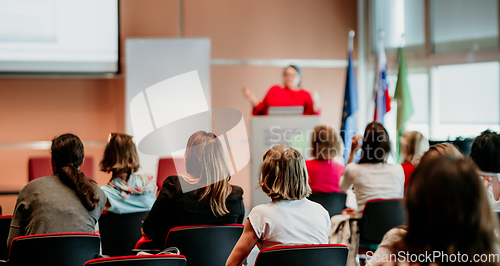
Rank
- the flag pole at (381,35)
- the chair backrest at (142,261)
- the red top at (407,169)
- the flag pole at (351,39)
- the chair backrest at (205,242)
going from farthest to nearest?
the flag pole at (351,39) < the flag pole at (381,35) < the red top at (407,169) < the chair backrest at (205,242) < the chair backrest at (142,261)

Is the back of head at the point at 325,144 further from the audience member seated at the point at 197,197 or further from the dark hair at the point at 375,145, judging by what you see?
the audience member seated at the point at 197,197

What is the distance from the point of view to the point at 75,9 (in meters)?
5.27

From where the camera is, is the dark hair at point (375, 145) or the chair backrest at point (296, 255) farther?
the dark hair at point (375, 145)

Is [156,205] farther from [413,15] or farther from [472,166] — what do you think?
[413,15]

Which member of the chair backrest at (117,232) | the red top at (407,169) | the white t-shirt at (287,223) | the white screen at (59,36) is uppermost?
the white screen at (59,36)

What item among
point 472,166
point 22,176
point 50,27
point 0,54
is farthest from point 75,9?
point 472,166

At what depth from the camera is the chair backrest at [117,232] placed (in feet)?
9.14

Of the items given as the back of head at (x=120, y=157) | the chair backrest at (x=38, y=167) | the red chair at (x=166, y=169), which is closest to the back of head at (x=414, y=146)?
the back of head at (x=120, y=157)

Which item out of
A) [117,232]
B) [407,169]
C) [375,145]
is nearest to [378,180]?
[375,145]

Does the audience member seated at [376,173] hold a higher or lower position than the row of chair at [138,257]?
higher

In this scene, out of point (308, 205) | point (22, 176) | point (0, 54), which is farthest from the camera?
point (22, 176)

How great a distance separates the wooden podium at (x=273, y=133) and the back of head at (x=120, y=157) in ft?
6.17

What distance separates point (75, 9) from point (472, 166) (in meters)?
5.34

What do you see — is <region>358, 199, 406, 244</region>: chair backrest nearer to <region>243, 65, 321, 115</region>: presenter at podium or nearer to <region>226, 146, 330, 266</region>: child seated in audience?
<region>226, 146, 330, 266</region>: child seated in audience
